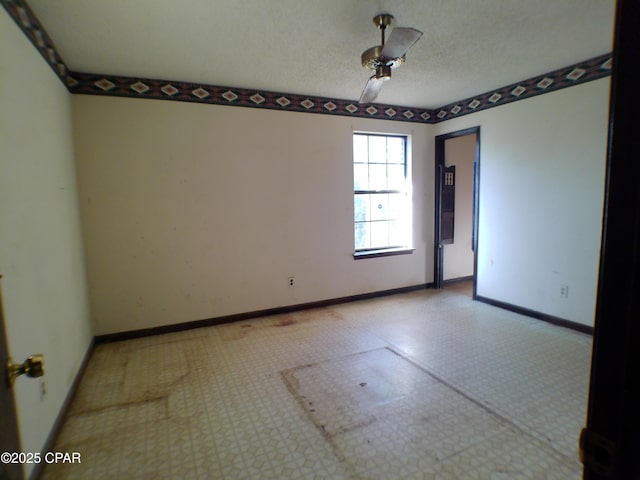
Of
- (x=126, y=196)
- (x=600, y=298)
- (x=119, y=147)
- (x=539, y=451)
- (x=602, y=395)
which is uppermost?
(x=119, y=147)

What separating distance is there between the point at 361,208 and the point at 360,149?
29.6 inches

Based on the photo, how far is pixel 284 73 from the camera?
316 cm

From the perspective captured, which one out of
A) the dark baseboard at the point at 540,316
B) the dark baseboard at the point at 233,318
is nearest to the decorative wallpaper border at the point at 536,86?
the dark baseboard at the point at 540,316

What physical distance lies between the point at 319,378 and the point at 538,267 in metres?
2.65

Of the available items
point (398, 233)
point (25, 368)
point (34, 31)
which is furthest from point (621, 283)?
point (398, 233)

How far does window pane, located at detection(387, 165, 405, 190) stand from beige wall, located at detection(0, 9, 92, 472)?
3.52m

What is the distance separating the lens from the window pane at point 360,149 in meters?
4.32

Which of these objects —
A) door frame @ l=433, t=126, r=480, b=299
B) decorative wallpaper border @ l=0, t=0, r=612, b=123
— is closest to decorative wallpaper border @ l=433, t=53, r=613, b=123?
decorative wallpaper border @ l=0, t=0, r=612, b=123

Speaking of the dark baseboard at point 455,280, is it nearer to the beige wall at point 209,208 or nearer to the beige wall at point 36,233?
the beige wall at point 209,208

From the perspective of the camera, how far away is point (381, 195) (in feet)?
14.9

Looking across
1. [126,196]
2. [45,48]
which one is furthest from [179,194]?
[45,48]

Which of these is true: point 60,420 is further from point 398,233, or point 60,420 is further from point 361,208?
point 398,233

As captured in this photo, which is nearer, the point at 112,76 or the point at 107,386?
the point at 107,386

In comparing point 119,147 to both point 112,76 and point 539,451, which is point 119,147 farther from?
point 539,451
